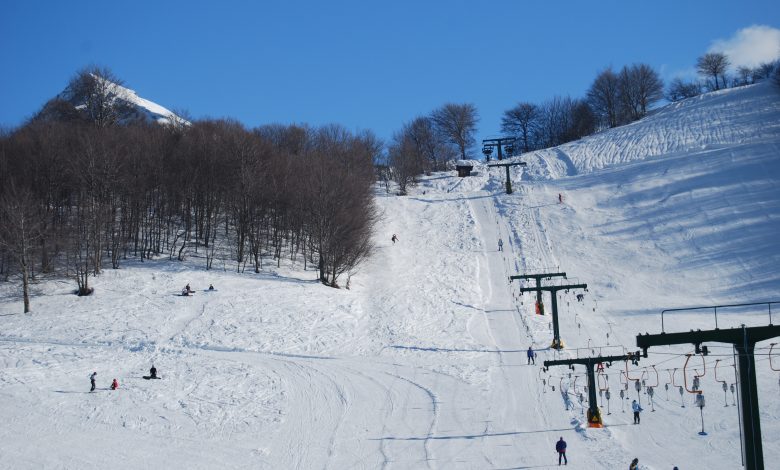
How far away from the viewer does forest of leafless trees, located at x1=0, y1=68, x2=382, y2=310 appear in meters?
44.1

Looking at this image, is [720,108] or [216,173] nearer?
[216,173]

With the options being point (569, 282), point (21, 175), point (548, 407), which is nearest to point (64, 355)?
point (21, 175)

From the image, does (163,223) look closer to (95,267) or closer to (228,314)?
(95,267)

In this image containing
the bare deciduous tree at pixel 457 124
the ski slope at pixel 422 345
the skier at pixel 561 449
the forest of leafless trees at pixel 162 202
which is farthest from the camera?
the bare deciduous tree at pixel 457 124

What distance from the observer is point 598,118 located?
120688mm

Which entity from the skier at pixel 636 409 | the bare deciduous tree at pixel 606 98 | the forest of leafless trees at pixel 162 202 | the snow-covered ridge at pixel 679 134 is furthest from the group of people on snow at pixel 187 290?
the bare deciduous tree at pixel 606 98

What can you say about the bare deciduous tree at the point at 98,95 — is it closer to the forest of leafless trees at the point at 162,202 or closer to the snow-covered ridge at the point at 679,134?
the forest of leafless trees at the point at 162,202

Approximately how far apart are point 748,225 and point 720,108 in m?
51.3

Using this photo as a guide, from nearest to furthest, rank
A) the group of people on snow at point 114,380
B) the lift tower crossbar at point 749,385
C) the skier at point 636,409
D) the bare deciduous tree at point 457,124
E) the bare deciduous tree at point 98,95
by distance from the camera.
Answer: the lift tower crossbar at point 749,385, the skier at point 636,409, the group of people on snow at point 114,380, the bare deciduous tree at point 98,95, the bare deciduous tree at point 457,124

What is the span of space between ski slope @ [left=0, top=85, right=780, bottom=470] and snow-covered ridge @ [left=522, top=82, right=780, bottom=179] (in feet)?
29.6

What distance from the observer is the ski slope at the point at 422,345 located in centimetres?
2222

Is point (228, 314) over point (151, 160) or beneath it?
beneath

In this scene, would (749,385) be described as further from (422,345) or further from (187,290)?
(187,290)

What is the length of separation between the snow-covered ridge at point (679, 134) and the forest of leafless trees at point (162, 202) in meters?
34.9
